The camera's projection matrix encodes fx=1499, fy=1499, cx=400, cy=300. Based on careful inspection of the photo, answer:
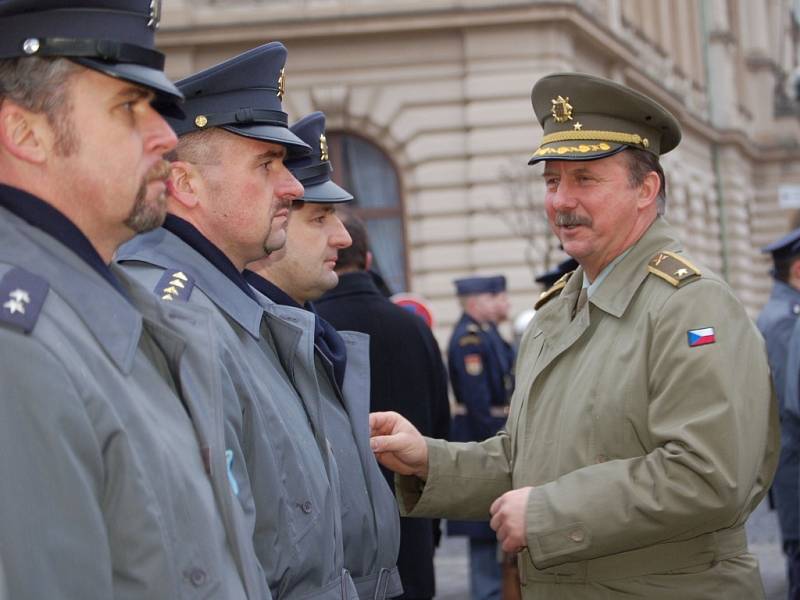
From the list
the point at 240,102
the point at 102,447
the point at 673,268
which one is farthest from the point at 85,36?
the point at 673,268

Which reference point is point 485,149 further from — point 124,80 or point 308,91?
point 124,80

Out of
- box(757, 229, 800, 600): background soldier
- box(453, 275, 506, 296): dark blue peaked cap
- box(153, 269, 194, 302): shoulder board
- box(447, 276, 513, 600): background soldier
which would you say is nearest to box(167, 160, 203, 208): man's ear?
box(153, 269, 194, 302): shoulder board

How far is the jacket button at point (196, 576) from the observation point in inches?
92.4

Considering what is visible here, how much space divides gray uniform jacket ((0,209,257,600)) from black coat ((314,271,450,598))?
355 centimetres

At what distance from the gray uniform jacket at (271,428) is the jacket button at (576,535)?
60 cm

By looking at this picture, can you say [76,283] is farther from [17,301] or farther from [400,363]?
[400,363]

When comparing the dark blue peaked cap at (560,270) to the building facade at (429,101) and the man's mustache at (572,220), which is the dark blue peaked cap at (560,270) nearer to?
the man's mustache at (572,220)

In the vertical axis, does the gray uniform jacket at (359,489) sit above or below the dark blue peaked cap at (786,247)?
below

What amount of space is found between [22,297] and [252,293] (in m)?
1.41

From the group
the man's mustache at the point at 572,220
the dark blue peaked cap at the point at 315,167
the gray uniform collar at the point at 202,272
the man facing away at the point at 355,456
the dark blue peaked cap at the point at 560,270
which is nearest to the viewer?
the gray uniform collar at the point at 202,272

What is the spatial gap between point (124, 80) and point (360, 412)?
6.13ft

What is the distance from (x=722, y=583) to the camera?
3.87 m

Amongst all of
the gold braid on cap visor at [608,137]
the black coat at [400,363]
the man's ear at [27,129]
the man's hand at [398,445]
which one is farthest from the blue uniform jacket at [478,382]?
the man's ear at [27,129]

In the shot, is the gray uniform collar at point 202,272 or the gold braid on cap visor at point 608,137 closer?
the gray uniform collar at point 202,272
